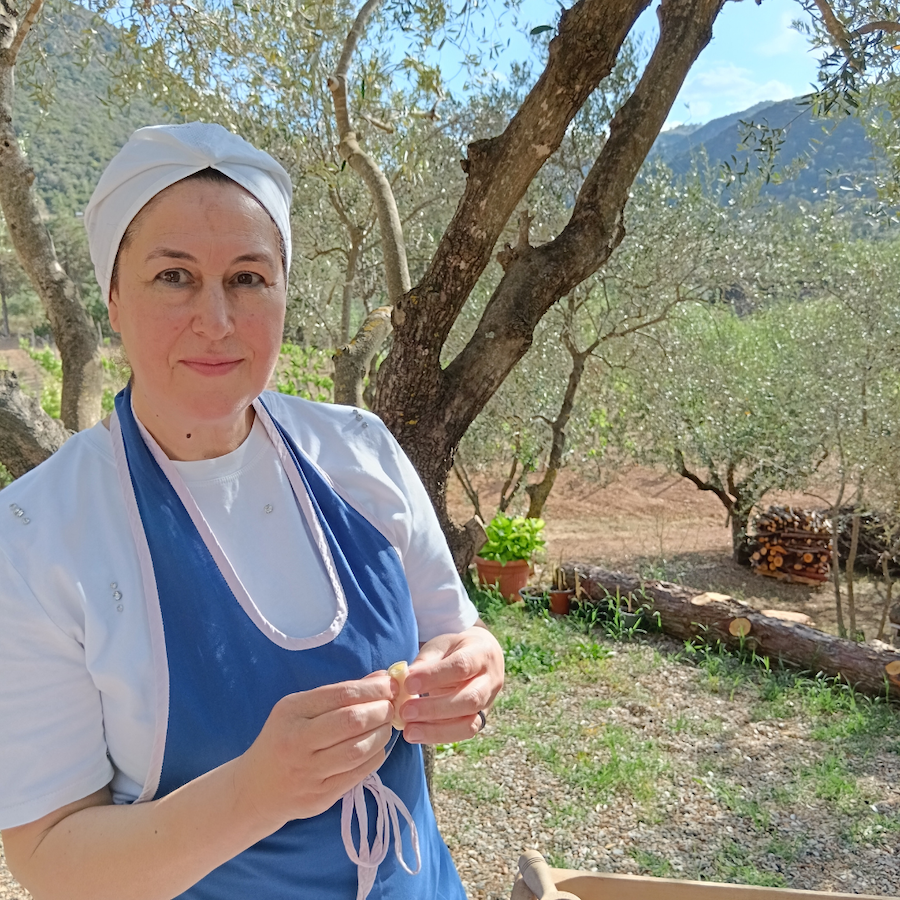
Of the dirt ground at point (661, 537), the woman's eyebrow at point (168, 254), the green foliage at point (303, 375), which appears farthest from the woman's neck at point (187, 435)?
the green foliage at point (303, 375)

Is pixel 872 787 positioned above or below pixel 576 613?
below

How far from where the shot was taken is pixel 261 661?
121cm

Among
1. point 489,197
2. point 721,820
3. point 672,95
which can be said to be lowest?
point 721,820

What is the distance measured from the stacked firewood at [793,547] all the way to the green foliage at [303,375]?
5.54 m

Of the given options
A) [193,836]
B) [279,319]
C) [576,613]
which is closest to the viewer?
[193,836]

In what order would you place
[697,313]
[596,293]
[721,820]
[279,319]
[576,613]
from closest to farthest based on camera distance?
[279,319], [721,820], [576,613], [596,293], [697,313]

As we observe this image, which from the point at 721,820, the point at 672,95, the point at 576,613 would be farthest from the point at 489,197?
the point at 576,613

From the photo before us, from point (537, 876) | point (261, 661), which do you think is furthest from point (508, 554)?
point (261, 661)

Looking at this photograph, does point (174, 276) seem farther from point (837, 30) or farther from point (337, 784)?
point (837, 30)

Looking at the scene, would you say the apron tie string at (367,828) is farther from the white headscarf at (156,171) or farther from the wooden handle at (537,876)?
the white headscarf at (156,171)

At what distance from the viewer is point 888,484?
741cm

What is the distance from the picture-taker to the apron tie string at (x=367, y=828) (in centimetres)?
128

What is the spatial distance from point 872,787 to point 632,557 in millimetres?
6223

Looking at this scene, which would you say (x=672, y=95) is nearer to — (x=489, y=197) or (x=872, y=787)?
(x=489, y=197)
